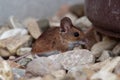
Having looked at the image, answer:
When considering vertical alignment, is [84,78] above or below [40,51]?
above

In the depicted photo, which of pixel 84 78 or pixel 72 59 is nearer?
pixel 84 78

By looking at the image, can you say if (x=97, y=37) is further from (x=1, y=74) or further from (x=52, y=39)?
(x=1, y=74)

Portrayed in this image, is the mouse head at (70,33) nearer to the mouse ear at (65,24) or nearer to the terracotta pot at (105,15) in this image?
the mouse ear at (65,24)

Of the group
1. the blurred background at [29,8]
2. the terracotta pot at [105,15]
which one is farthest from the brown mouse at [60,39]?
the blurred background at [29,8]

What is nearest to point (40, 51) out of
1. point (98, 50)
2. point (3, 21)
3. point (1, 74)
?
point (98, 50)

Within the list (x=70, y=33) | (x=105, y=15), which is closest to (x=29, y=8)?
(x=70, y=33)

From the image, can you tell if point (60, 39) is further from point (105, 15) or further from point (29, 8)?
point (29, 8)
